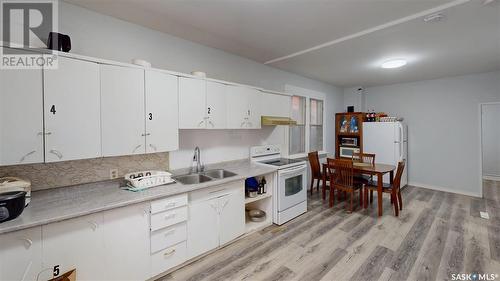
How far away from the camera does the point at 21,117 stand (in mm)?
1479

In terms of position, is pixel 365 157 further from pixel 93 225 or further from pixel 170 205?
pixel 93 225

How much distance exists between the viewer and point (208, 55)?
296 centimetres

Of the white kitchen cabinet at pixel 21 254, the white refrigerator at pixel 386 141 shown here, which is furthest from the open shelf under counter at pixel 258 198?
the white refrigerator at pixel 386 141

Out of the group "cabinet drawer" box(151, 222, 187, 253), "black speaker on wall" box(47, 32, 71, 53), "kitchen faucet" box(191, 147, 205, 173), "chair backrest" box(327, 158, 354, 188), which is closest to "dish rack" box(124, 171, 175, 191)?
"cabinet drawer" box(151, 222, 187, 253)

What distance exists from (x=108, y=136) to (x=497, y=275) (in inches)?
156

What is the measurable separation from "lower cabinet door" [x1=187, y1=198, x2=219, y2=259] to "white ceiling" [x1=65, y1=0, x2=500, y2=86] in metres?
2.00

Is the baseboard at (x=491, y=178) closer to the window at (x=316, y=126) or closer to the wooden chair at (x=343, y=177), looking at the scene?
the window at (x=316, y=126)

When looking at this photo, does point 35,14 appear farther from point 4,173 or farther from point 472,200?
point 472,200

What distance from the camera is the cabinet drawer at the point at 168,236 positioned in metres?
1.87

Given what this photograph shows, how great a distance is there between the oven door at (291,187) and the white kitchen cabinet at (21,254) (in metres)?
2.46

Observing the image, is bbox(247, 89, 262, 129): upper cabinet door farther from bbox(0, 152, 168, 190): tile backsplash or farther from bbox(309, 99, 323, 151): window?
bbox(309, 99, 323, 151): window

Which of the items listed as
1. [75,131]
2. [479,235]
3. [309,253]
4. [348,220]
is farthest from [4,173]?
[479,235]

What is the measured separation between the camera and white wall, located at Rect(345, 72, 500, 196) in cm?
426

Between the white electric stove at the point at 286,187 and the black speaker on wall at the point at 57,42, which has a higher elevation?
the black speaker on wall at the point at 57,42
